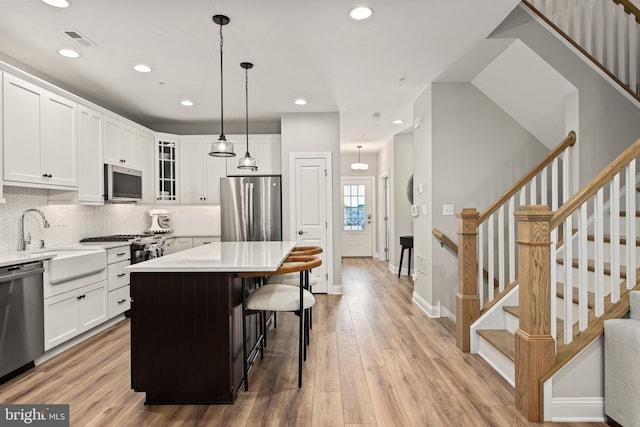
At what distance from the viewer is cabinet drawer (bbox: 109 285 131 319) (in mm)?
3773

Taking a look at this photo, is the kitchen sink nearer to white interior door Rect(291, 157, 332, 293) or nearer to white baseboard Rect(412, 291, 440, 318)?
white interior door Rect(291, 157, 332, 293)

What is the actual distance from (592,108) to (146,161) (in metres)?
5.48

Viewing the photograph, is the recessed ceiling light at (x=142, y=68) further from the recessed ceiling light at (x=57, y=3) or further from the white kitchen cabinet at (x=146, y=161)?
the white kitchen cabinet at (x=146, y=161)

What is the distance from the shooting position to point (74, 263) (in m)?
3.15

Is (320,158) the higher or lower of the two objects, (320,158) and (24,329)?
the higher

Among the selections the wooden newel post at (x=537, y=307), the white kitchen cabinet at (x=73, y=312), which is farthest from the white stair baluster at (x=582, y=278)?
the white kitchen cabinet at (x=73, y=312)

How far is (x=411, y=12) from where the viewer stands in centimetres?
260

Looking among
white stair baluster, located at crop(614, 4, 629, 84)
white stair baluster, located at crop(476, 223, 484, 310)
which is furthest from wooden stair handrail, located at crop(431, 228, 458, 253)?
white stair baluster, located at crop(614, 4, 629, 84)

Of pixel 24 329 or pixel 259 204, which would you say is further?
pixel 259 204

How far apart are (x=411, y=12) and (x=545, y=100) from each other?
190cm

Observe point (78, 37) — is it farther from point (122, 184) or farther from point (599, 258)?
point (599, 258)

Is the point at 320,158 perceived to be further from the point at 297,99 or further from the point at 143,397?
the point at 143,397

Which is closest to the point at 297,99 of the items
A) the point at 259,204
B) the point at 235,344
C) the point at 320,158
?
the point at 320,158

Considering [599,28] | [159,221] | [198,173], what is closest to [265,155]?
[198,173]
